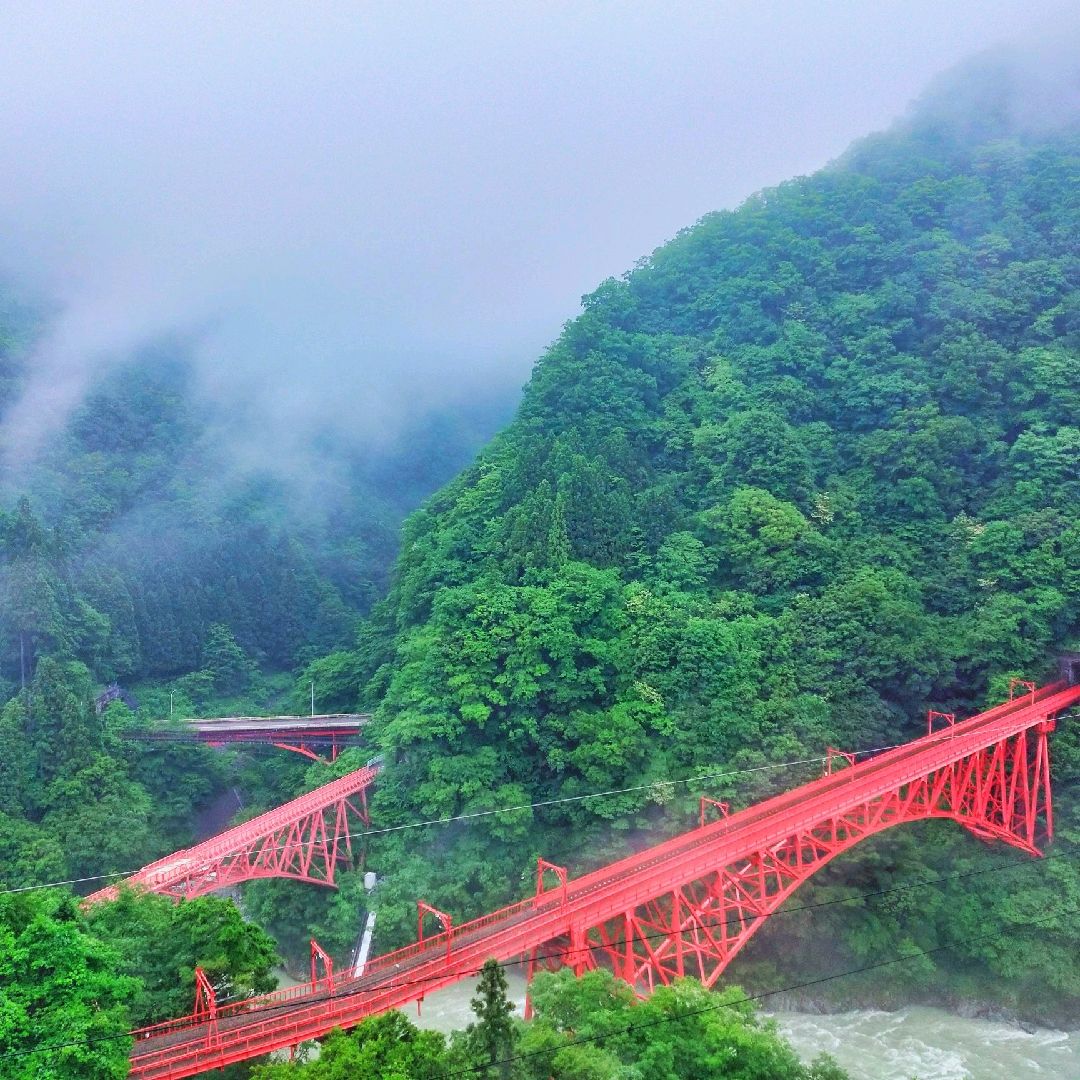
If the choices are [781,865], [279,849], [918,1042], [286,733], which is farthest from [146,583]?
[918,1042]

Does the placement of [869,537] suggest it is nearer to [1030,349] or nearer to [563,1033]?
[1030,349]

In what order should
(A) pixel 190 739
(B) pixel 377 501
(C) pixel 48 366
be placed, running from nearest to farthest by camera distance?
(A) pixel 190 739 < (C) pixel 48 366 < (B) pixel 377 501

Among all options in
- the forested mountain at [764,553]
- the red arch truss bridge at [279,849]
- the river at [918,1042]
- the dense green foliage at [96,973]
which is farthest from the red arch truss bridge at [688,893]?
the red arch truss bridge at [279,849]

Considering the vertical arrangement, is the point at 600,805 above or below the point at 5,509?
below

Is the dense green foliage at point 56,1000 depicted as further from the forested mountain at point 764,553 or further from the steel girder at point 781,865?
the forested mountain at point 764,553

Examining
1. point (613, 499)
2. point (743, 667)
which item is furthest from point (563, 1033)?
Answer: point (613, 499)

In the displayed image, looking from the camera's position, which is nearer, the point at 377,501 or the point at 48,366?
the point at 48,366
